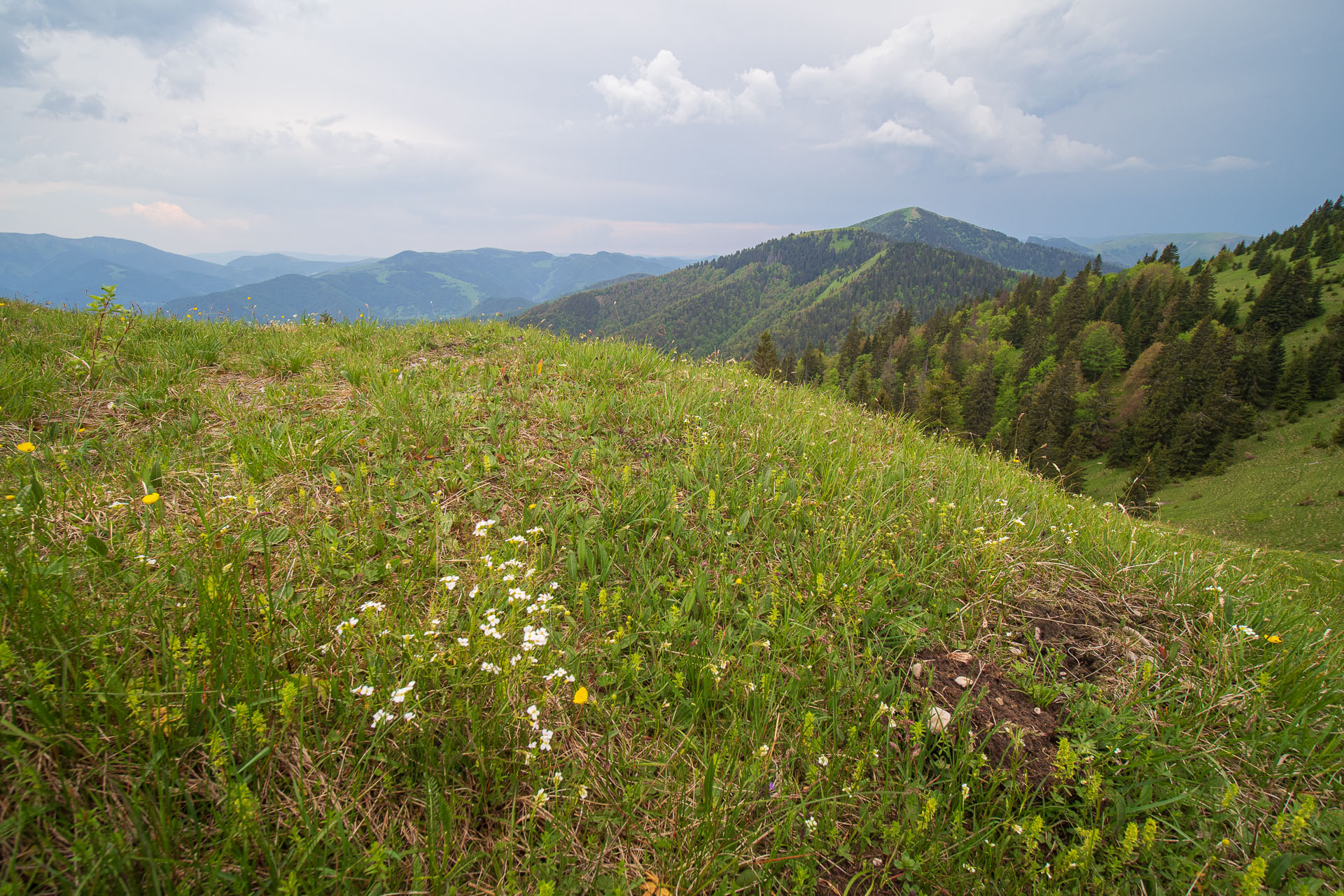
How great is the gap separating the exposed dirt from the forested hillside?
142 ft

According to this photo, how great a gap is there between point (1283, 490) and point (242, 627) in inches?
3303

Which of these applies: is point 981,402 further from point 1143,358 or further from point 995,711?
point 995,711

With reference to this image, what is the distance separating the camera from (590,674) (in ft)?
8.80

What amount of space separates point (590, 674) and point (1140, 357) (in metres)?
118

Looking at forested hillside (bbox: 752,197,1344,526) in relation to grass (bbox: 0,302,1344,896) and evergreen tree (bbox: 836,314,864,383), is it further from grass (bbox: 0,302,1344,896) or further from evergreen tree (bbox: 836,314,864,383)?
grass (bbox: 0,302,1344,896)

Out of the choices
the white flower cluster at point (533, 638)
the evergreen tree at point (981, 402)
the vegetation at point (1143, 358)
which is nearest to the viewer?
the white flower cluster at point (533, 638)

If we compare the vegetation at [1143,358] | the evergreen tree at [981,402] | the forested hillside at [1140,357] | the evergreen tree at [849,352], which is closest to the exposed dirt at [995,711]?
the forested hillside at [1140,357]

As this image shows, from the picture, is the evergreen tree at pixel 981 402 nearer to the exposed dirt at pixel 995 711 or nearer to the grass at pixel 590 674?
the grass at pixel 590 674

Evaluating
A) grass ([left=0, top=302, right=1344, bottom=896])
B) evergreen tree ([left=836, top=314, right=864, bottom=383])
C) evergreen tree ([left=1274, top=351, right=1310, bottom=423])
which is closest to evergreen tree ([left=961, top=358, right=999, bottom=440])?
evergreen tree ([left=836, top=314, right=864, bottom=383])

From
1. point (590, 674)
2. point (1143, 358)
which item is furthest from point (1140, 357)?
point (590, 674)

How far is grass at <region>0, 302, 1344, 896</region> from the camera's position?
1.77 meters

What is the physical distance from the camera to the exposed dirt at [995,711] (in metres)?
2.41

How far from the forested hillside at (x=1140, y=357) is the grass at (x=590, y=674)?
139 feet

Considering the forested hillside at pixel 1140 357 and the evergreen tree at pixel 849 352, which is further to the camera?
the evergreen tree at pixel 849 352
